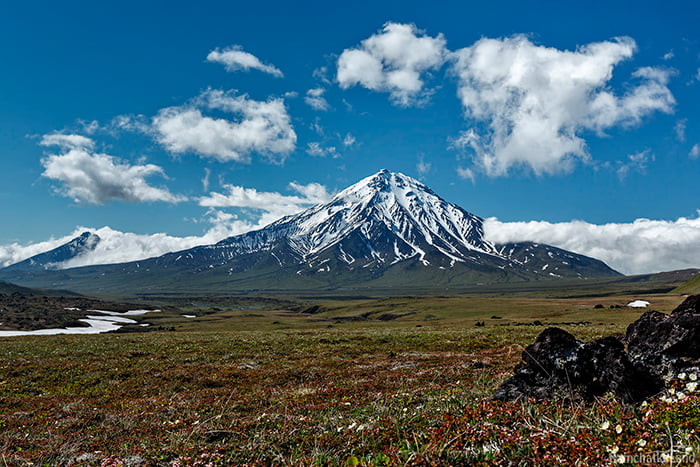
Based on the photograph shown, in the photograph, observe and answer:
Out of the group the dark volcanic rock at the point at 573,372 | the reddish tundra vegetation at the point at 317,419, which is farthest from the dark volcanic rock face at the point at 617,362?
the reddish tundra vegetation at the point at 317,419

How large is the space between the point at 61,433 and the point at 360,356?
69.1 ft

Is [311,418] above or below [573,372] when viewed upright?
below

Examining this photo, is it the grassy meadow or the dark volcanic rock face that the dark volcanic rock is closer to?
the dark volcanic rock face

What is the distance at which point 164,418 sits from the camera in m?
12.9

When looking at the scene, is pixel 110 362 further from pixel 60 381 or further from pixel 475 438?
pixel 475 438

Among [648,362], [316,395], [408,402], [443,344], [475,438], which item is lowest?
[443,344]

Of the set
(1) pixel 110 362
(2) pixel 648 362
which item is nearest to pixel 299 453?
(2) pixel 648 362

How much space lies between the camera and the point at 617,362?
873 cm

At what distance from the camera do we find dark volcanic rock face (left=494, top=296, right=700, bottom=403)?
8.16 metres

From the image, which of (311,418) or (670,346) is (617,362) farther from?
(311,418)

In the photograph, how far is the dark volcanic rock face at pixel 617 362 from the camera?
8164mm

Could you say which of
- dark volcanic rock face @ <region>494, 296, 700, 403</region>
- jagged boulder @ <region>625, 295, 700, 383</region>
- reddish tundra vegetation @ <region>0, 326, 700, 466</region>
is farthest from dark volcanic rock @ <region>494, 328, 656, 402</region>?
reddish tundra vegetation @ <region>0, 326, 700, 466</region>

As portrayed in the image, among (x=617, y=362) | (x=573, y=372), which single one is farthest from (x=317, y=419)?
Answer: (x=617, y=362)

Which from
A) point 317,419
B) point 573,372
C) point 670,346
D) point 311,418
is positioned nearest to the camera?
point 670,346
